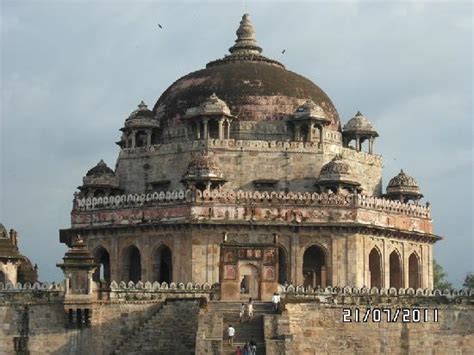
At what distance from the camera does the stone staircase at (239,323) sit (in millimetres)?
33112

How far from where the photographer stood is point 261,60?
5009cm

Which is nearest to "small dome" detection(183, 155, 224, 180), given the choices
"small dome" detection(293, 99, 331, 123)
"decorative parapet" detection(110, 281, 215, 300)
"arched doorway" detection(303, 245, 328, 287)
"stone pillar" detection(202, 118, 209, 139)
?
"stone pillar" detection(202, 118, 209, 139)

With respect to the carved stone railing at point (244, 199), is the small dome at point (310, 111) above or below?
above

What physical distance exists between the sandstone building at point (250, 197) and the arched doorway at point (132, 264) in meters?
0.05

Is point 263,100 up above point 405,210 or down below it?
above

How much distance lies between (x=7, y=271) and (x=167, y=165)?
8177 millimetres

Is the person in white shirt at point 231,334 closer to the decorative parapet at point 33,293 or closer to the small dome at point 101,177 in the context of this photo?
the decorative parapet at point 33,293

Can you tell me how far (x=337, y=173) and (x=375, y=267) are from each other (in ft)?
13.4

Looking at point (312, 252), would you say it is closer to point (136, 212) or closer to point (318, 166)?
point (318, 166)

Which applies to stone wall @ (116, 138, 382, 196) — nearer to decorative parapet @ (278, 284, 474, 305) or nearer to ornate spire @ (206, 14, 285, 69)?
ornate spire @ (206, 14, 285, 69)

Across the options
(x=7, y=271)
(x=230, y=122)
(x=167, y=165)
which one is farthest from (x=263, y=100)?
(x=7, y=271)

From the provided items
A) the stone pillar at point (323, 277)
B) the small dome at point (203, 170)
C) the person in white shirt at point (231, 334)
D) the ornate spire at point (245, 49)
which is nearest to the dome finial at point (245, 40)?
the ornate spire at point (245, 49)

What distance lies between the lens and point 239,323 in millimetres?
34750
